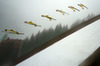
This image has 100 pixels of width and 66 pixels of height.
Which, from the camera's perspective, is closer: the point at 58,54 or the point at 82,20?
the point at 58,54

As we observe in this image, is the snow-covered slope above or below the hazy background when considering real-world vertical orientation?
below

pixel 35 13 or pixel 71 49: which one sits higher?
pixel 35 13

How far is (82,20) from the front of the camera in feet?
5.00

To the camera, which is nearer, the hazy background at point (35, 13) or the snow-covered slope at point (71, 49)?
the snow-covered slope at point (71, 49)

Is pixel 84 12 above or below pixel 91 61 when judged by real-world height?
above

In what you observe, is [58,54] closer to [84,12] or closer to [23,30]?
[23,30]

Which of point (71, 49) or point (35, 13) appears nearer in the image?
point (71, 49)

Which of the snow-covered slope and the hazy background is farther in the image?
the hazy background

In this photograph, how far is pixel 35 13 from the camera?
1447mm

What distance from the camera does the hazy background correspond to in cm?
136

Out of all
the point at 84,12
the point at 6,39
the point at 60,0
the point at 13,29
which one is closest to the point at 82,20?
the point at 84,12

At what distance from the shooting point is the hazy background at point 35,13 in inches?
53.4

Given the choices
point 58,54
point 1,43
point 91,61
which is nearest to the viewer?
point 91,61

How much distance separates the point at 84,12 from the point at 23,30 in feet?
2.86
